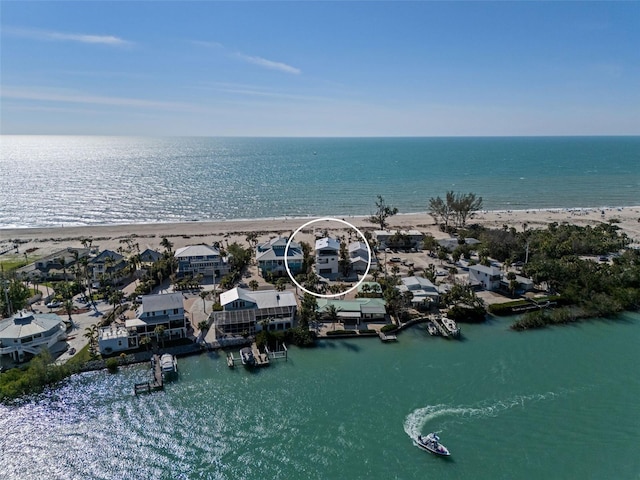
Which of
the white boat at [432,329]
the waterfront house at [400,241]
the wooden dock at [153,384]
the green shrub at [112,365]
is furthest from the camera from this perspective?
the waterfront house at [400,241]

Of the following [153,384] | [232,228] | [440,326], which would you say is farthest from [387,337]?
[232,228]

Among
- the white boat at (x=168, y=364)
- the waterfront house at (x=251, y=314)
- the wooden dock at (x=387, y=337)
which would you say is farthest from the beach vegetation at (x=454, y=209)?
the white boat at (x=168, y=364)

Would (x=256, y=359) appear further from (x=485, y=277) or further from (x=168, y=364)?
(x=485, y=277)

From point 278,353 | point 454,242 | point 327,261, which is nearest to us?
point 278,353

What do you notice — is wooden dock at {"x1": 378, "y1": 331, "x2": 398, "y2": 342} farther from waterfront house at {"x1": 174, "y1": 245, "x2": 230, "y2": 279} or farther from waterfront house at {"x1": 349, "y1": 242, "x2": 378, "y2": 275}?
waterfront house at {"x1": 174, "y1": 245, "x2": 230, "y2": 279}

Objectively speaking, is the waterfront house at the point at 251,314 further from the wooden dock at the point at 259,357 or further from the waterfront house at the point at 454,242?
→ the waterfront house at the point at 454,242

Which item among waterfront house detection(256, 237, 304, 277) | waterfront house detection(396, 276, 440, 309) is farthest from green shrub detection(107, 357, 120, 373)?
waterfront house detection(396, 276, 440, 309)

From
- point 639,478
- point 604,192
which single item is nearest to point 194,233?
point 639,478
